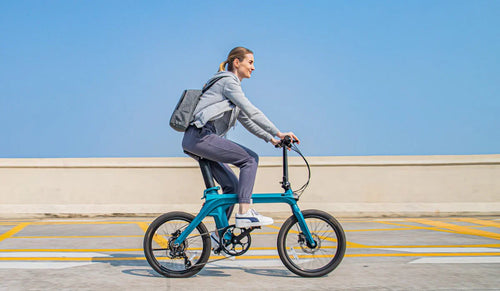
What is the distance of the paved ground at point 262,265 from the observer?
178 inches

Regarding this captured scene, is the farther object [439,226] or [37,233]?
[439,226]

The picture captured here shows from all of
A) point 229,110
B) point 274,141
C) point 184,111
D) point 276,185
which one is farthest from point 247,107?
point 276,185

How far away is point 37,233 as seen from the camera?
8.98 metres

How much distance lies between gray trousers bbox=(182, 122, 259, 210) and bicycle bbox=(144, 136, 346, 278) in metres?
0.13

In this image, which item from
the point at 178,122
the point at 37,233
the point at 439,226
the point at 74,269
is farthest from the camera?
the point at 439,226

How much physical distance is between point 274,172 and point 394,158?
283 centimetres

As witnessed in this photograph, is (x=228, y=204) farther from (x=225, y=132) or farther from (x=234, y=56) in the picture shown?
(x=234, y=56)

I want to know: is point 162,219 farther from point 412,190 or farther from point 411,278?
point 412,190

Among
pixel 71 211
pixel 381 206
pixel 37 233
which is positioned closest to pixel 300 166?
pixel 381 206

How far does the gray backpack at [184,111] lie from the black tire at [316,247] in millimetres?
1177

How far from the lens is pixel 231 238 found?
4711 mm

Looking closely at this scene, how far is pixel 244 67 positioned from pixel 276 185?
834 cm

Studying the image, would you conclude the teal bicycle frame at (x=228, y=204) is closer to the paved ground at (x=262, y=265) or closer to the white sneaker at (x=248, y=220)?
the white sneaker at (x=248, y=220)

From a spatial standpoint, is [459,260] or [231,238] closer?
[231,238]
